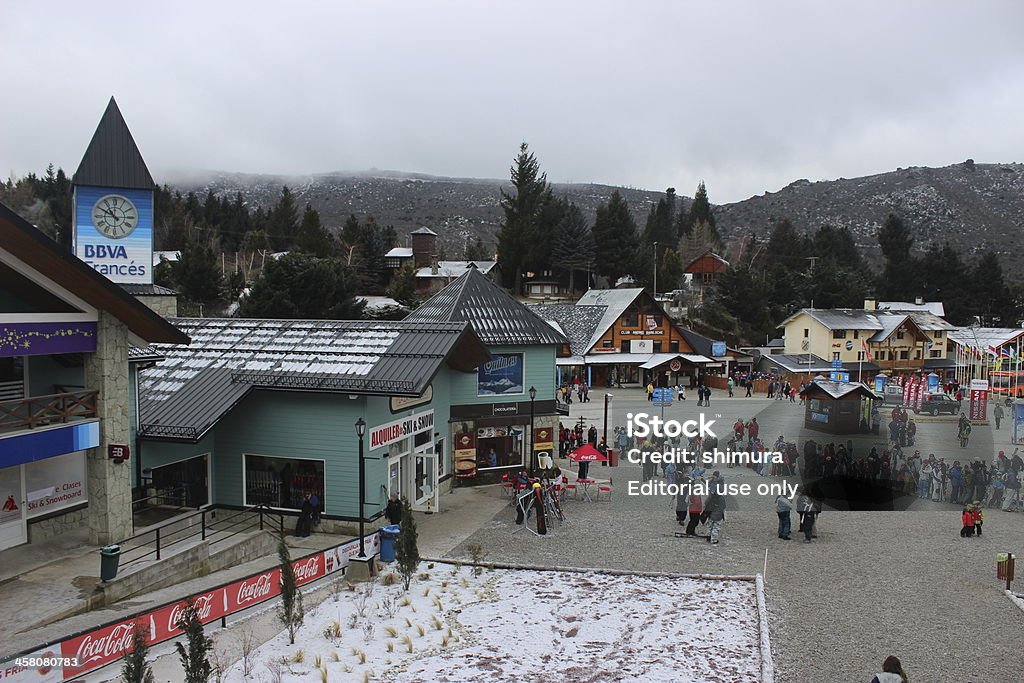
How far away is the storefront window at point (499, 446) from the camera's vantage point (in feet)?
85.3

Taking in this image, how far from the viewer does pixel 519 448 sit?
2677 cm

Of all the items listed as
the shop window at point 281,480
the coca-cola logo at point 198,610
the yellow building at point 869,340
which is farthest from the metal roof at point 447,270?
the coca-cola logo at point 198,610

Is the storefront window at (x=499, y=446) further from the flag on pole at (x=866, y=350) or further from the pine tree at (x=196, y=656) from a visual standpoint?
the flag on pole at (x=866, y=350)

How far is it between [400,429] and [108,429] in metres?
7.33

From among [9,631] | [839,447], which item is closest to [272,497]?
[9,631]

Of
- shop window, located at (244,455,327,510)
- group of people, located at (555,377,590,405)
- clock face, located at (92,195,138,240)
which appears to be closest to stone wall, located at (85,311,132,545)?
shop window, located at (244,455,327,510)

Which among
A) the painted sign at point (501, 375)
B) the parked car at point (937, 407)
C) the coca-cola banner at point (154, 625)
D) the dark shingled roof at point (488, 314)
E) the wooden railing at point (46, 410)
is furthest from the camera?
the parked car at point (937, 407)

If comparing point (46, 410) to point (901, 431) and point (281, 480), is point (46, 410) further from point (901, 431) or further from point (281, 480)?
point (901, 431)

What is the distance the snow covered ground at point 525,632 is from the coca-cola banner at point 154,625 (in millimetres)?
865

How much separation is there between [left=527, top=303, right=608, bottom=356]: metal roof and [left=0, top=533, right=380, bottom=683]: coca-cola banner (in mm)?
44409

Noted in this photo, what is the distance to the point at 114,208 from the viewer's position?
24.1m

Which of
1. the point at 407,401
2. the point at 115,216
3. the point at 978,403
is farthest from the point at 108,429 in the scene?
the point at 978,403

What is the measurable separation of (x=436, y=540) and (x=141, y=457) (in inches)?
281

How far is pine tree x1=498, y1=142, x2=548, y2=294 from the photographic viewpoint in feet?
275
